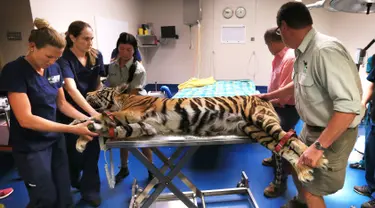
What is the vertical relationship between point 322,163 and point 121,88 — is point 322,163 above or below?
below

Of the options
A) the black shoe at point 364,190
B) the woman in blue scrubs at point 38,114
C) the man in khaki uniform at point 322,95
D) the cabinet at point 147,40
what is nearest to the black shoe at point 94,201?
Answer: the woman in blue scrubs at point 38,114

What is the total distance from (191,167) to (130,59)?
62.3 inches

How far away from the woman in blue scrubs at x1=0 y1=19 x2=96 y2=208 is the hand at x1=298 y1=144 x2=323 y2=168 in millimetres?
1395

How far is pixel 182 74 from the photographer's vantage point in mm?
7637

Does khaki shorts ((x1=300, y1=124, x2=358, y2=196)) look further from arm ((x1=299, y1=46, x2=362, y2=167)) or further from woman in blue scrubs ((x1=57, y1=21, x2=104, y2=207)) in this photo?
woman in blue scrubs ((x1=57, y1=21, x2=104, y2=207))

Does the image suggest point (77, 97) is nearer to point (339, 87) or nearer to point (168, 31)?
point (339, 87)

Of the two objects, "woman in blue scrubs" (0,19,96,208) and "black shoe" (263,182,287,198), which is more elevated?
"woman in blue scrubs" (0,19,96,208)

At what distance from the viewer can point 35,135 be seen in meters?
1.78

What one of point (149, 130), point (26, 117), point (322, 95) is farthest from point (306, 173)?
point (26, 117)

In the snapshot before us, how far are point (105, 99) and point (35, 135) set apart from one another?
2.09 feet

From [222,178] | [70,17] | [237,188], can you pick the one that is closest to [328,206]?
[237,188]

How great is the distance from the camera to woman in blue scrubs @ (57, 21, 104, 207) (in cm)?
219

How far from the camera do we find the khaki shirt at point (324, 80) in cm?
132

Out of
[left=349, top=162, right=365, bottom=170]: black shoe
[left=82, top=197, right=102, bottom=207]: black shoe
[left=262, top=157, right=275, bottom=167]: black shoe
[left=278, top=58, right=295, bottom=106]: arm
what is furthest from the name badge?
[left=349, top=162, right=365, bottom=170]: black shoe
